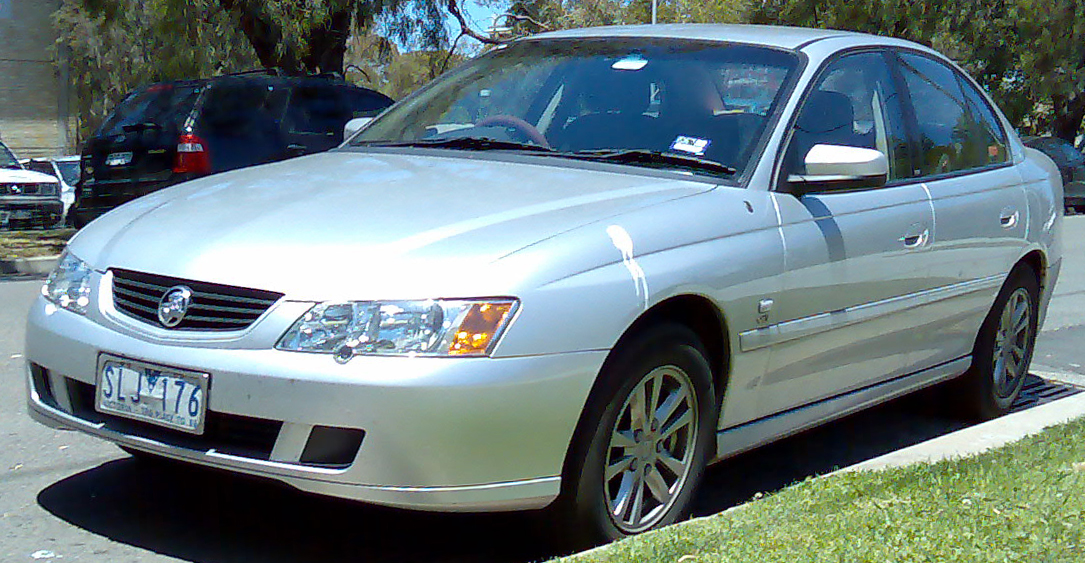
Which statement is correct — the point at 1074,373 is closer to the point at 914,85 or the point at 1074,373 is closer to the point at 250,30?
the point at 914,85

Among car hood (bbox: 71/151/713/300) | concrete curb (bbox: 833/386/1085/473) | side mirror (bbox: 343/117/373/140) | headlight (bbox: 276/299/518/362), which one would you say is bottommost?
Answer: concrete curb (bbox: 833/386/1085/473)

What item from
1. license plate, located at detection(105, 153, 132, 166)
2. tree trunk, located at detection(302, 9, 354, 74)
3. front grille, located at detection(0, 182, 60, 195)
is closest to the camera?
license plate, located at detection(105, 153, 132, 166)

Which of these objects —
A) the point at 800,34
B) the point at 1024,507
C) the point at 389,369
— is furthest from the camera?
the point at 800,34

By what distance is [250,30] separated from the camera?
1923cm

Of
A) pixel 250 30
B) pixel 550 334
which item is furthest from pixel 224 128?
pixel 550 334

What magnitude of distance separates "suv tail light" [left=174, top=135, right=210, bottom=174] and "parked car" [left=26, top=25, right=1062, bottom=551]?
741 centimetres

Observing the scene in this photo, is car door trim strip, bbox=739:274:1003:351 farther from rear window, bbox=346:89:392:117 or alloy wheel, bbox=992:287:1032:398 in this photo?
rear window, bbox=346:89:392:117

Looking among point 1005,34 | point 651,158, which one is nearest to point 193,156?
point 651,158

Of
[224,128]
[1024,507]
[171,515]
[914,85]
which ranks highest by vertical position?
[914,85]

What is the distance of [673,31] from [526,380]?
2.33m

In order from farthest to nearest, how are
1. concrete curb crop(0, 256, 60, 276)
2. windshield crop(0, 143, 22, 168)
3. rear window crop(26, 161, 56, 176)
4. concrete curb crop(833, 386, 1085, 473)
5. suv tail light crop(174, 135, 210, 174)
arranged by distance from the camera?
rear window crop(26, 161, 56, 176)
windshield crop(0, 143, 22, 168)
concrete curb crop(0, 256, 60, 276)
suv tail light crop(174, 135, 210, 174)
concrete curb crop(833, 386, 1085, 473)

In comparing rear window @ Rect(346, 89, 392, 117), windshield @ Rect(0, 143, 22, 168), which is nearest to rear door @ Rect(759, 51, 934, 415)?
rear window @ Rect(346, 89, 392, 117)

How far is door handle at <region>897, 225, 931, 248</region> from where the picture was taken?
531cm

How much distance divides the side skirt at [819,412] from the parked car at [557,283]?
0.01m
